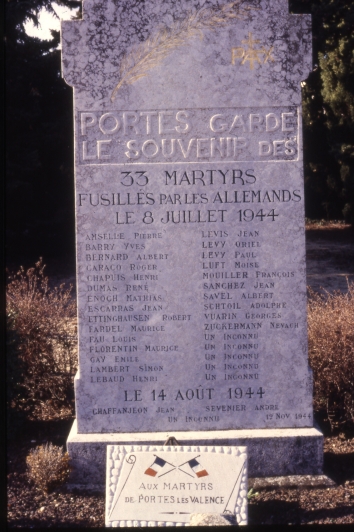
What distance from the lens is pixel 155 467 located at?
373 cm

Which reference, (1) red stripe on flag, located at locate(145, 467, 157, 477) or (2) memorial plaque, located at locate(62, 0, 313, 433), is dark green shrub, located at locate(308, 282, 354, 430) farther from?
(1) red stripe on flag, located at locate(145, 467, 157, 477)

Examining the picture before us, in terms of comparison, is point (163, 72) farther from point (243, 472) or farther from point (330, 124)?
point (330, 124)

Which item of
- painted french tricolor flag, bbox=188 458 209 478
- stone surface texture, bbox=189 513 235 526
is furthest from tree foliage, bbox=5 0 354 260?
stone surface texture, bbox=189 513 235 526

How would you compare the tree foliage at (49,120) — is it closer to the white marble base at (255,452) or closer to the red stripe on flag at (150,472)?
the white marble base at (255,452)

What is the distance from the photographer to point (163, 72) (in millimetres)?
4238

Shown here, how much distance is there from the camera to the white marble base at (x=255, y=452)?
4.19m

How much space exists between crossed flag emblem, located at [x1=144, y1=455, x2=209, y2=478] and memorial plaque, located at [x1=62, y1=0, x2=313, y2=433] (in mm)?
577

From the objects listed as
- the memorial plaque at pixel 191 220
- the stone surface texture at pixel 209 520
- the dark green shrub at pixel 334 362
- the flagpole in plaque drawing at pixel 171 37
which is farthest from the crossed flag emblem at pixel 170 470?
the flagpole in plaque drawing at pixel 171 37

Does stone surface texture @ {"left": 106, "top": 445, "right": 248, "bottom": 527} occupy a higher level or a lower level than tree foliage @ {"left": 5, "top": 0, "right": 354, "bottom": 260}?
lower

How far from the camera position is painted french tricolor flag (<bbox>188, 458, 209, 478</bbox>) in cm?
371

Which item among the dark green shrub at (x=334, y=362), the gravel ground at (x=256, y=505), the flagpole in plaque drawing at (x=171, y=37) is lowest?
the gravel ground at (x=256, y=505)

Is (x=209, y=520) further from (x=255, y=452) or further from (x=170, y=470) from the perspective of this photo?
(x=255, y=452)

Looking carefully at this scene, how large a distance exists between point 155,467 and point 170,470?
0.10 m

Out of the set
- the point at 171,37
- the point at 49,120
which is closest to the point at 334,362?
the point at 171,37
